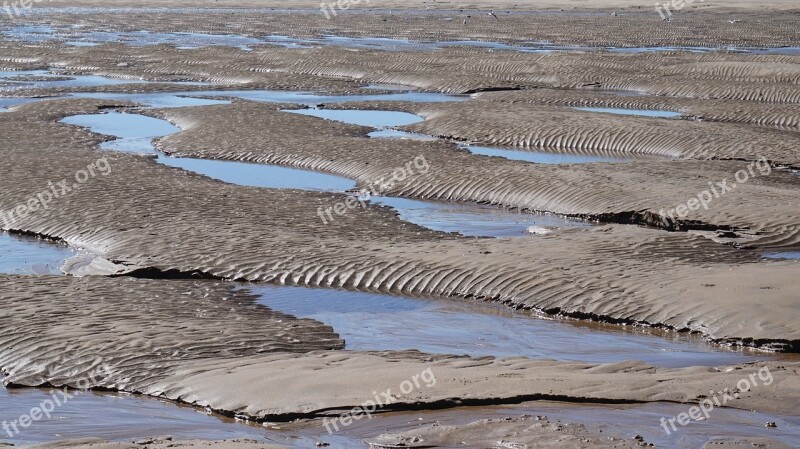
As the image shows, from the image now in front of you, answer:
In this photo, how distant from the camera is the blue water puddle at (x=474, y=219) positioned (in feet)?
50.1

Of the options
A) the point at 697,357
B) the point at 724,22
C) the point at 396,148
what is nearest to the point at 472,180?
the point at 396,148

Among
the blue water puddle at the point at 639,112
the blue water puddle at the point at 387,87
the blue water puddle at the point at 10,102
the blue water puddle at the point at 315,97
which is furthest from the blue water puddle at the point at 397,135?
the blue water puddle at the point at 10,102

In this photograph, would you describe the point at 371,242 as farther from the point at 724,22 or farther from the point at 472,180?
the point at 724,22

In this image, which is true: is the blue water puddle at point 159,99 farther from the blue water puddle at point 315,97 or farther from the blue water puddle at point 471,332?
the blue water puddle at point 471,332

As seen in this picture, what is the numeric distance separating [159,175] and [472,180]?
16.3 feet

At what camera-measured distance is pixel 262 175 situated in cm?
1961

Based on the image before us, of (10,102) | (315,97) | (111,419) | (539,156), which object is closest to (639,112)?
(539,156)

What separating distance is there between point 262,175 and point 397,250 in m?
6.80

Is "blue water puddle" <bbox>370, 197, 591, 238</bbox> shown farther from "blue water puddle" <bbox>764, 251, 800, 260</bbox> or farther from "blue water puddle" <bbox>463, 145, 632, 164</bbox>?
"blue water puddle" <bbox>463, 145, 632, 164</bbox>

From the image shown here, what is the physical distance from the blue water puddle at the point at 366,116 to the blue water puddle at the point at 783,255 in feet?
41.0

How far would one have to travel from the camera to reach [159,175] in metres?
18.0

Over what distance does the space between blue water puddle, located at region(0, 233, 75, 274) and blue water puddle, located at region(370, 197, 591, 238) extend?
187 inches

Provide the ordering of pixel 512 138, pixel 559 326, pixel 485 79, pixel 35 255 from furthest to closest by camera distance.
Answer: pixel 485 79 < pixel 512 138 < pixel 35 255 < pixel 559 326

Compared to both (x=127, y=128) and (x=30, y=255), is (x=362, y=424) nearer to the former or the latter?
(x=30, y=255)
